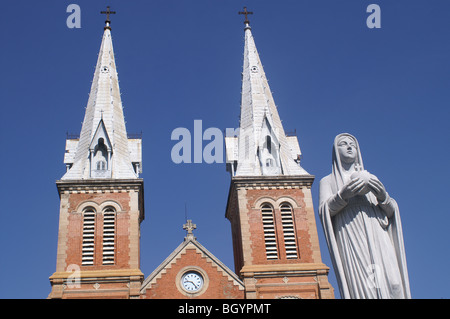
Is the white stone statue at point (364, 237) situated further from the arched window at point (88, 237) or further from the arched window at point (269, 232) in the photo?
the arched window at point (88, 237)

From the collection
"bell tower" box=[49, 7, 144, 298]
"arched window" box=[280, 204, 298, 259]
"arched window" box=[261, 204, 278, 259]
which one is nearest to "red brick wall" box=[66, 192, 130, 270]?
"bell tower" box=[49, 7, 144, 298]

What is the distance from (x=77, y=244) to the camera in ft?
94.1

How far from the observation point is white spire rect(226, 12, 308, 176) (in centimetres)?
3200

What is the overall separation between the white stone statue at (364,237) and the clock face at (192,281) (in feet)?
69.1

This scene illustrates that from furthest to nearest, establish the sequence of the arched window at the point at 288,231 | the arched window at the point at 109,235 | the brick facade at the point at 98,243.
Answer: the arched window at the point at 288,231, the arched window at the point at 109,235, the brick facade at the point at 98,243

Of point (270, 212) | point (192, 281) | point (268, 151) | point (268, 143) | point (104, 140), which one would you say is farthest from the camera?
point (268, 143)

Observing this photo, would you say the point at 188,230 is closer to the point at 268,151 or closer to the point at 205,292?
the point at 205,292

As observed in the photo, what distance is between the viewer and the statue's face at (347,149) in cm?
831

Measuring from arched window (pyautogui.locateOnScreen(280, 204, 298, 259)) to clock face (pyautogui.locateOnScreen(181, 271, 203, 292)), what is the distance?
4334mm

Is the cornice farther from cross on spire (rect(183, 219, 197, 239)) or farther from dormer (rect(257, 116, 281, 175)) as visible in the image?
dormer (rect(257, 116, 281, 175))

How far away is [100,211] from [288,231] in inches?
360

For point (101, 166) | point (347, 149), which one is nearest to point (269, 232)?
point (101, 166)

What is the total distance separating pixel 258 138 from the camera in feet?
110

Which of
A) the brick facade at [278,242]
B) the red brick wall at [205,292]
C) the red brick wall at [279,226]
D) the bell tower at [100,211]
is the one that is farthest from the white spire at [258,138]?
the bell tower at [100,211]
